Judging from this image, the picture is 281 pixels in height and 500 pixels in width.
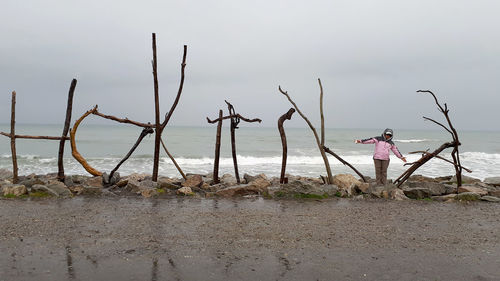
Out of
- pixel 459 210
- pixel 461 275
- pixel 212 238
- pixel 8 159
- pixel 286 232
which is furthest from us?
pixel 8 159

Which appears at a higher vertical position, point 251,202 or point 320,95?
point 320,95

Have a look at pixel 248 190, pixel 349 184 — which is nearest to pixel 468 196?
pixel 349 184

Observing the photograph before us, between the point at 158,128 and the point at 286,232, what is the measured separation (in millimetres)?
5027

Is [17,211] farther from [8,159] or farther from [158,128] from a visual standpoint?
[8,159]

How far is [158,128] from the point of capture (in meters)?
9.51

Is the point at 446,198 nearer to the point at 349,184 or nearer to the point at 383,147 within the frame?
the point at 383,147

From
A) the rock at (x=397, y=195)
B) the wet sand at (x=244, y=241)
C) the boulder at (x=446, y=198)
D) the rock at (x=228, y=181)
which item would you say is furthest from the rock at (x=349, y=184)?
the rock at (x=228, y=181)

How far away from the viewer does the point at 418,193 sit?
916cm

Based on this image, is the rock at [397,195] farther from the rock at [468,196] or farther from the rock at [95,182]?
the rock at [95,182]

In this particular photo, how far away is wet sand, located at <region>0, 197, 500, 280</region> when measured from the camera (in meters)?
4.22

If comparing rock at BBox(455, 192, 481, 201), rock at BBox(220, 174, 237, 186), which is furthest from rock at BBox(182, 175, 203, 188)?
rock at BBox(455, 192, 481, 201)

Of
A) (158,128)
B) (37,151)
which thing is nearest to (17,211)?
(158,128)

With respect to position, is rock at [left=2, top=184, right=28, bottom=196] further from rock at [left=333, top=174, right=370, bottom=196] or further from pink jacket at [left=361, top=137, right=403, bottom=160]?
pink jacket at [left=361, top=137, right=403, bottom=160]

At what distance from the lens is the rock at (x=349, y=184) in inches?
371
